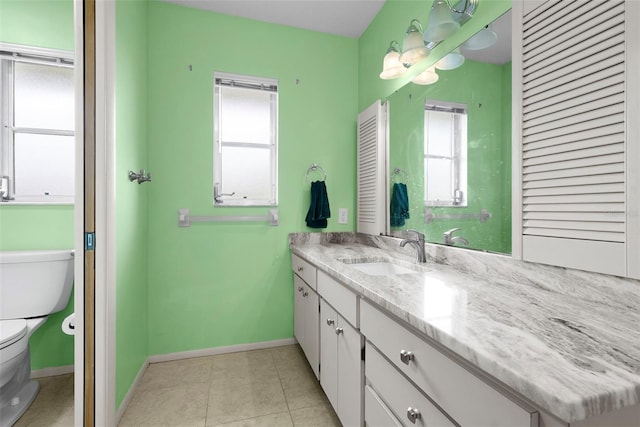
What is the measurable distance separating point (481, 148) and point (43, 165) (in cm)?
261

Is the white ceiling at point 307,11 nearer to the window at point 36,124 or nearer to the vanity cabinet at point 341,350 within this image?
the window at point 36,124

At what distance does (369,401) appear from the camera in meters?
1.08

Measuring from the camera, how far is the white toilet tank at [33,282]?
1620 mm

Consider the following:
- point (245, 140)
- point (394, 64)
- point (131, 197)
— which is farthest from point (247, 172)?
point (394, 64)

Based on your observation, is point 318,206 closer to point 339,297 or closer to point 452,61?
point 339,297

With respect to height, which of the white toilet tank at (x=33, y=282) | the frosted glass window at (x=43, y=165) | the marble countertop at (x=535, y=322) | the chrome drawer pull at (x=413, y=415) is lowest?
the chrome drawer pull at (x=413, y=415)

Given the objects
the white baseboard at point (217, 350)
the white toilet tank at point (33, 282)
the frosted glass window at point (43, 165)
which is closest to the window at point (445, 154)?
the white baseboard at point (217, 350)

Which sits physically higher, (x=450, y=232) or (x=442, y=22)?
(x=442, y=22)

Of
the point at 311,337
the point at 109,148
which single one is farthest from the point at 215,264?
the point at 109,148

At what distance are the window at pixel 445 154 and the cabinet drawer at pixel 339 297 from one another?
0.73m

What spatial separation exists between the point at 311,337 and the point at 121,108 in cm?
172

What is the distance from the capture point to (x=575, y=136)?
87 centimetres

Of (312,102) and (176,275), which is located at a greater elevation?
(312,102)

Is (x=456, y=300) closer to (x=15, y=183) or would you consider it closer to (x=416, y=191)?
(x=416, y=191)
